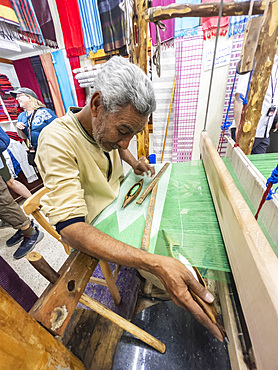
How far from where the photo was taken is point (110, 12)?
216cm

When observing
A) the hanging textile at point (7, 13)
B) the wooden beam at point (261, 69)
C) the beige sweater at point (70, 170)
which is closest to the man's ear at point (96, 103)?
the beige sweater at point (70, 170)

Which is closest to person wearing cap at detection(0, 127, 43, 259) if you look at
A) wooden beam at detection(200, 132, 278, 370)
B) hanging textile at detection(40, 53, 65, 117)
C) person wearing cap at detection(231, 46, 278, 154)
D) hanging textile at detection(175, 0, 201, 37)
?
hanging textile at detection(40, 53, 65, 117)

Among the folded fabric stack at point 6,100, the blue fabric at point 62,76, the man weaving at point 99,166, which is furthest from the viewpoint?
the folded fabric stack at point 6,100

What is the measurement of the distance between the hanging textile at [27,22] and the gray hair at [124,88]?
279 centimetres

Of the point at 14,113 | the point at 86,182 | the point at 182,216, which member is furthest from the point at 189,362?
the point at 14,113

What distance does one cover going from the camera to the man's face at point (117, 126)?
0.76 metres

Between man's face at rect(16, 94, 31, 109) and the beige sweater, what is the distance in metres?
1.73

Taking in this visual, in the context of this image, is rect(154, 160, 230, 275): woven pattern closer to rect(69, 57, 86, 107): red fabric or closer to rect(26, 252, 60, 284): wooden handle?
rect(26, 252, 60, 284): wooden handle

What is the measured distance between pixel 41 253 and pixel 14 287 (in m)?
1.11

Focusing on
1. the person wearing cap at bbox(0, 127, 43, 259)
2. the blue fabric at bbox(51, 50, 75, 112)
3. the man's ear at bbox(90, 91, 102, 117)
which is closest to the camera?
the man's ear at bbox(90, 91, 102, 117)

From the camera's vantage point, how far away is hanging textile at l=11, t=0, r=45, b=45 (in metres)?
2.26

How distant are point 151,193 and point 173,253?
0.44 metres

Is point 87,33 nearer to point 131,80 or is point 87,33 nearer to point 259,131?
point 131,80

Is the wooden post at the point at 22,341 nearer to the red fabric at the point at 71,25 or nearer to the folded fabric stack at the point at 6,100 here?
the red fabric at the point at 71,25
